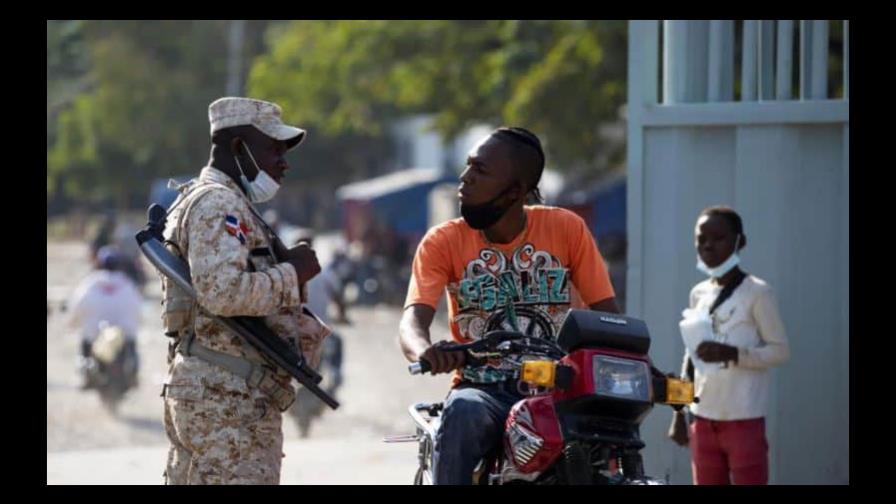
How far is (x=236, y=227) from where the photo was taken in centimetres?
560

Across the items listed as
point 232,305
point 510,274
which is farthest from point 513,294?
point 232,305

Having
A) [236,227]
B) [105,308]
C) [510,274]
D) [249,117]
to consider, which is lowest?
[105,308]

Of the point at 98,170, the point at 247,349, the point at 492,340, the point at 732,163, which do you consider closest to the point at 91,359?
the point at 732,163

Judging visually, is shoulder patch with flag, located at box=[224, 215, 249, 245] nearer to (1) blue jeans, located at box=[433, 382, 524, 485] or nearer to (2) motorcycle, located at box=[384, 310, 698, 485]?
(1) blue jeans, located at box=[433, 382, 524, 485]

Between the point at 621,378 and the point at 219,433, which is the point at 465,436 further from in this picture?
the point at 219,433

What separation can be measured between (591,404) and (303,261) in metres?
1.59

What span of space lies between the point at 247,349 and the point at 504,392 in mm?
1107

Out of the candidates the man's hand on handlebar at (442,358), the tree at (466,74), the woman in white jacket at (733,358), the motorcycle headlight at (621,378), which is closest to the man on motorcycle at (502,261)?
the man's hand on handlebar at (442,358)

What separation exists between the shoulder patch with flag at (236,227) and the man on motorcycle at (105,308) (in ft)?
38.1

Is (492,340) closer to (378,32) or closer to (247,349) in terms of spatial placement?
(247,349)

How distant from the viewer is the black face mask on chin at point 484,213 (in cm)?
530

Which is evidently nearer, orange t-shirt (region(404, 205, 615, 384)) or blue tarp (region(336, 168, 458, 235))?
orange t-shirt (region(404, 205, 615, 384))

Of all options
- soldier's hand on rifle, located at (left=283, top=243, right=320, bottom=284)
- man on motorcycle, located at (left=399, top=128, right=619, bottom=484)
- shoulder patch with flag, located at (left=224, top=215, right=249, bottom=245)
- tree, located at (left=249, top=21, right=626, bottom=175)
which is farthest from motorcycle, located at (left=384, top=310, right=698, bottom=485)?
tree, located at (left=249, top=21, right=626, bottom=175)

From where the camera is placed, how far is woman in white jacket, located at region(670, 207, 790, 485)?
7.10 meters
